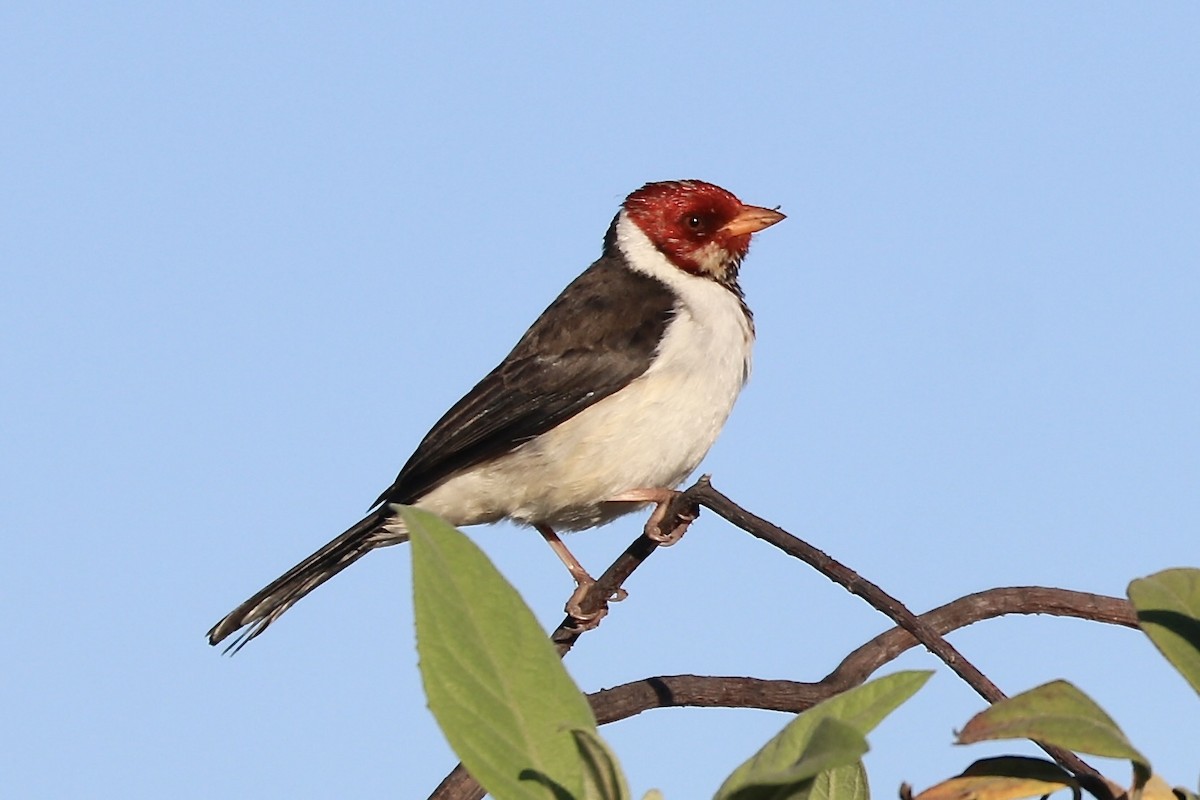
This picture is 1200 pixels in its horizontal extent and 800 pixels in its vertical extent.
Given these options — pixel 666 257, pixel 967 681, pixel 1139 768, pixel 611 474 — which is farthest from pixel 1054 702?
pixel 666 257

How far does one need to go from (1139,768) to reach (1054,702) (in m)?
0.10

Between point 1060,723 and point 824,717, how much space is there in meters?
0.20

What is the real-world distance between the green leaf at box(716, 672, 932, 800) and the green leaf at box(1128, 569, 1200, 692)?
0.23 metres

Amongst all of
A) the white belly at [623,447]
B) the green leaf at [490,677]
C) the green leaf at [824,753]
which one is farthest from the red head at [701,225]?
the green leaf at [824,753]

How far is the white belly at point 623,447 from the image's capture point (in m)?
6.61

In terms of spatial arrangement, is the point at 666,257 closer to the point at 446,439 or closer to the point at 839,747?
the point at 446,439

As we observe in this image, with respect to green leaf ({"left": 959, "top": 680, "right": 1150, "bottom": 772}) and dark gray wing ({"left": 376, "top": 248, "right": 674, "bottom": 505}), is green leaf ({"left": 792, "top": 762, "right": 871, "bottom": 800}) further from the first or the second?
dark gray wing ({"left": 376, "top": 248, "right": 674, "bottom": 505})

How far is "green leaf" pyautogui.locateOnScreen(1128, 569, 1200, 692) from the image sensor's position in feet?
3.82

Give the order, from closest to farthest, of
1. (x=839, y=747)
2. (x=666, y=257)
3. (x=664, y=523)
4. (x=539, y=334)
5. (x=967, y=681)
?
(x=839, y=747) < (x=967, y=681) < (x=664, y=523) < (x=539, y=334) < (x=666, y=257)

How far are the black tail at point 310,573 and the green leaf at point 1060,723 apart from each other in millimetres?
5087

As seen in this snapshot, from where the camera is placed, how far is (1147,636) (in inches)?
46.0

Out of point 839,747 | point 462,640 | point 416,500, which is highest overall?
point 416,500

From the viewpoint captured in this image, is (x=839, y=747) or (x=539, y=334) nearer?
(x=839, y=747)

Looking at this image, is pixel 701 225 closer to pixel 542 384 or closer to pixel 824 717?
pixel 542 384
